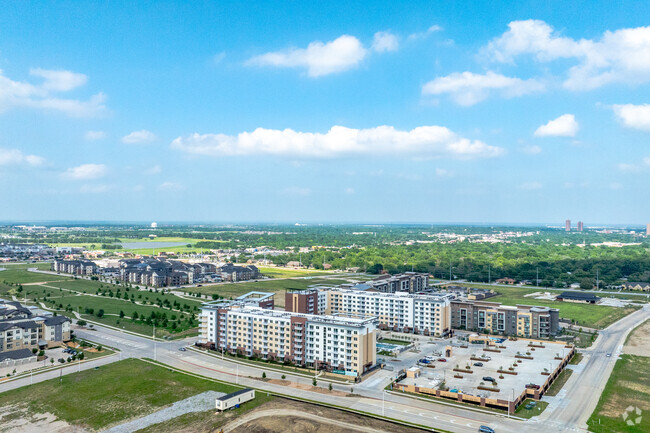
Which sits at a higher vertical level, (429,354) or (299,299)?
(299,299)

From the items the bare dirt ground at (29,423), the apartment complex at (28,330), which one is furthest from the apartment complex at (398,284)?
the bare dirt ground at (29,423)

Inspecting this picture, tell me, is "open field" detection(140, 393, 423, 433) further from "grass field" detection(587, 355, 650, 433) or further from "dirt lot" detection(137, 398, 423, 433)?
"grass field" detection(587, 355, 650, 433)

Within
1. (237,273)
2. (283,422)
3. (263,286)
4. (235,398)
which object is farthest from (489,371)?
(237,273)

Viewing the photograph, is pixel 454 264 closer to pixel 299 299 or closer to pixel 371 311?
pixel 371 311

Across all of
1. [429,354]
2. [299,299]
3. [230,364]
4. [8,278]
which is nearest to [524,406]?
[429,354]

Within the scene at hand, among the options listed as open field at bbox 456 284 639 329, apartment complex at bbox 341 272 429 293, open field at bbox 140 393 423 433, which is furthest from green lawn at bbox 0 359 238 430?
open field at bbox 456 284 639 329

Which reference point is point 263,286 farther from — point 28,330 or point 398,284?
point 28,330
